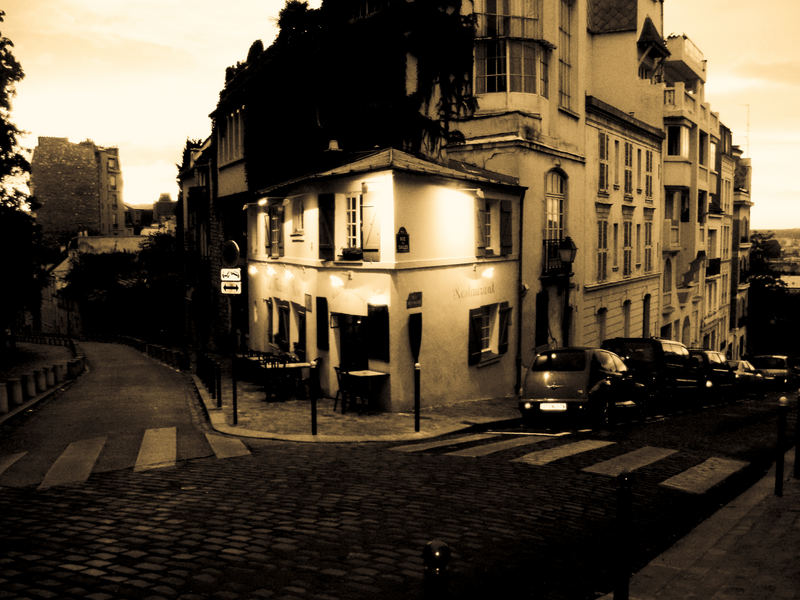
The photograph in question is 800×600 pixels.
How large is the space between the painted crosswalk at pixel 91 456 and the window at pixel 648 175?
26655 millimetres

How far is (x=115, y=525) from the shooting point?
21.9 feet

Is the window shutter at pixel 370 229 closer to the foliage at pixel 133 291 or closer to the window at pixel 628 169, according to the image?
the window at pixel 628 169

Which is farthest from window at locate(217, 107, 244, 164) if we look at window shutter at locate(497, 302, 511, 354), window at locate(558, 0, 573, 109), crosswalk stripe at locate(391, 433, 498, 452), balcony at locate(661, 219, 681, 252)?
balcony at locate(661, 219, 681, 252)

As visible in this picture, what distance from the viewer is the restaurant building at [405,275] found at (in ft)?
51.7

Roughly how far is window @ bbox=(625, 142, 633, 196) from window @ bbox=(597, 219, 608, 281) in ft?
10.6

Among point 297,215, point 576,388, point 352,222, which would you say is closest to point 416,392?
point 576,388

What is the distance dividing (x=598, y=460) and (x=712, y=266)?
39.4m

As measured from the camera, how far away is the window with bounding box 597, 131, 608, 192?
1086 inches

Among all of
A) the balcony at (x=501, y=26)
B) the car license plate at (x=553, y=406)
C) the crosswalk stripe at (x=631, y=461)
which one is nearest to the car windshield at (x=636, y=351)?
the car license plate at (x=553, y=406)

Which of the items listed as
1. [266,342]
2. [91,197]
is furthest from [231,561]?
[91,197]

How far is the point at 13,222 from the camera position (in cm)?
3400

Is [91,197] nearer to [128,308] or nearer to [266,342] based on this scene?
[128,308]

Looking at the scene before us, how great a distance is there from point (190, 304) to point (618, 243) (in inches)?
1015

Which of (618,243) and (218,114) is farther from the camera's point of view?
(218,114)
